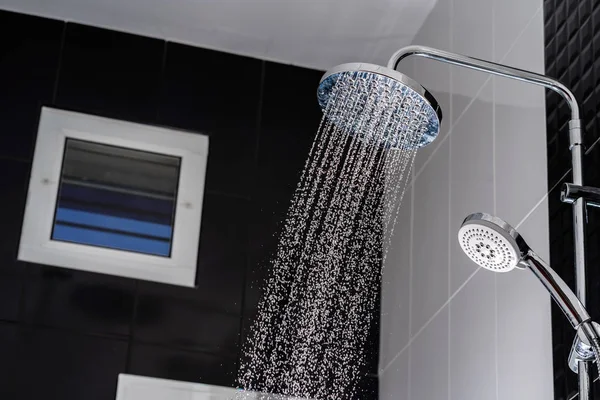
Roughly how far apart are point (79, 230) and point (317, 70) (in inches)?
34.8

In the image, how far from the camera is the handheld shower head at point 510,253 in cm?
146

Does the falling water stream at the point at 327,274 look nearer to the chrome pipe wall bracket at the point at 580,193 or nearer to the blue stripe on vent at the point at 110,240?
the blue stripe on vent at the point at 110,240

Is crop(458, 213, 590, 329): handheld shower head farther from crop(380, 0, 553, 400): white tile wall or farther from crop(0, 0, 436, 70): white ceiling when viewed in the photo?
crop(0, 0, 436, 70): white ceiling

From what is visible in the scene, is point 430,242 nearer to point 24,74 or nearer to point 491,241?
point 491,241

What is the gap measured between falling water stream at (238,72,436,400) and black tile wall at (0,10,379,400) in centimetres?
4

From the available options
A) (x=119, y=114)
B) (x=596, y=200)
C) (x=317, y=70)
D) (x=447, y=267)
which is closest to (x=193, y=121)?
(x=119, y=114)

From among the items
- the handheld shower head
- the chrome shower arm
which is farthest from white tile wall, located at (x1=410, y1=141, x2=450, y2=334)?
the handheld shower head

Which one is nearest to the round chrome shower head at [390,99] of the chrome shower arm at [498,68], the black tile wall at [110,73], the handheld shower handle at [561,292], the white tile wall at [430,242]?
the chrome shower arm at [498,68]

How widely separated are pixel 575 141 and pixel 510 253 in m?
0.29

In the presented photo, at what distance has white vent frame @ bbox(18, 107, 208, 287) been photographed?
2.64 m

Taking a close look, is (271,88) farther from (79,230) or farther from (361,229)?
(79,230)

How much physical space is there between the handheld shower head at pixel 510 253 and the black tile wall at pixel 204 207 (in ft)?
4.07

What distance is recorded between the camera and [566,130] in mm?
1787

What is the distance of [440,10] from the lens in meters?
2.63
